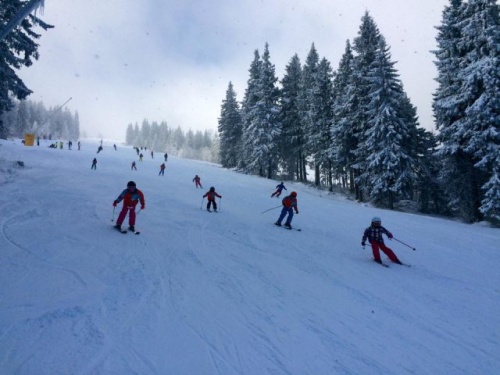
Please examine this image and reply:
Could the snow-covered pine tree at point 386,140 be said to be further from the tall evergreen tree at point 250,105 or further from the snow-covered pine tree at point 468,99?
the tall evergreen tree at point 250,105

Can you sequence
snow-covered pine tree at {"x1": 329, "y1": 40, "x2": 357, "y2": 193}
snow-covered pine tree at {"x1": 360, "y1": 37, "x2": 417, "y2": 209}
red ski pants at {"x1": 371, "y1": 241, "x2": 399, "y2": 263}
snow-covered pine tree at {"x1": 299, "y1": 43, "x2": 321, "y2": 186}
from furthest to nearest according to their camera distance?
snow-covered pine tree at {"x1": 299, "y1": 43, "x2": 321, "y2": 186} → snow-covered pine tree at {"x1": 329, "y1": 40, "x2": 357, "y2": 193} → snow-covered pine tree at {"x1": 360, "y1": 37, "x2": 417, "y2": 209} → red ski pants at {"x1": 371, "y1": 241, "x2": 399, "y2": 263}

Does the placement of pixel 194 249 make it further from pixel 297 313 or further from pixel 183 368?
pixel 183 368

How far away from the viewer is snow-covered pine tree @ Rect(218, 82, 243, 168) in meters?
52.9

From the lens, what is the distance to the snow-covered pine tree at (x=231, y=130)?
174 feet

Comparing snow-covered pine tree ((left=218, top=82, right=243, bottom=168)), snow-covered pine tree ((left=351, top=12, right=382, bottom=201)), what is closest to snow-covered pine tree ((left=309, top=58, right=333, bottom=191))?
snow-covered pine tree ((left=351, top=12, right=382, bottom=201))

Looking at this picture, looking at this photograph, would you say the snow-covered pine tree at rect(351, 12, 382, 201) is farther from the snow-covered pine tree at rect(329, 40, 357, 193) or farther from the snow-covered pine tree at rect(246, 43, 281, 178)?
the snow-covered pine tree at rect(246, 43, 281, 178)

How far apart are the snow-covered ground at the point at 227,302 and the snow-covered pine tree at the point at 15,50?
10.3 meters

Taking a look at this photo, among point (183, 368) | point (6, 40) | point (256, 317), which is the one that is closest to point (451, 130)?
point (256, 317)

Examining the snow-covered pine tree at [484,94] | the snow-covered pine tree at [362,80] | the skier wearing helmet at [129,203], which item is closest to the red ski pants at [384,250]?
the skier wearing helmet at [129,203]

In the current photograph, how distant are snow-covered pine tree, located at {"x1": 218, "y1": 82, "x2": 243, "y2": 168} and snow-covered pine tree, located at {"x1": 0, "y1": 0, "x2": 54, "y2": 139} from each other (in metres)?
35.4

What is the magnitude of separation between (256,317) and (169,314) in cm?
150

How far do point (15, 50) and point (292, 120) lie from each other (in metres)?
31.6

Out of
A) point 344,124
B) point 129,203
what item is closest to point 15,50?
point 129,203

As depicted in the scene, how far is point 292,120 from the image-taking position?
4184 centimetres
